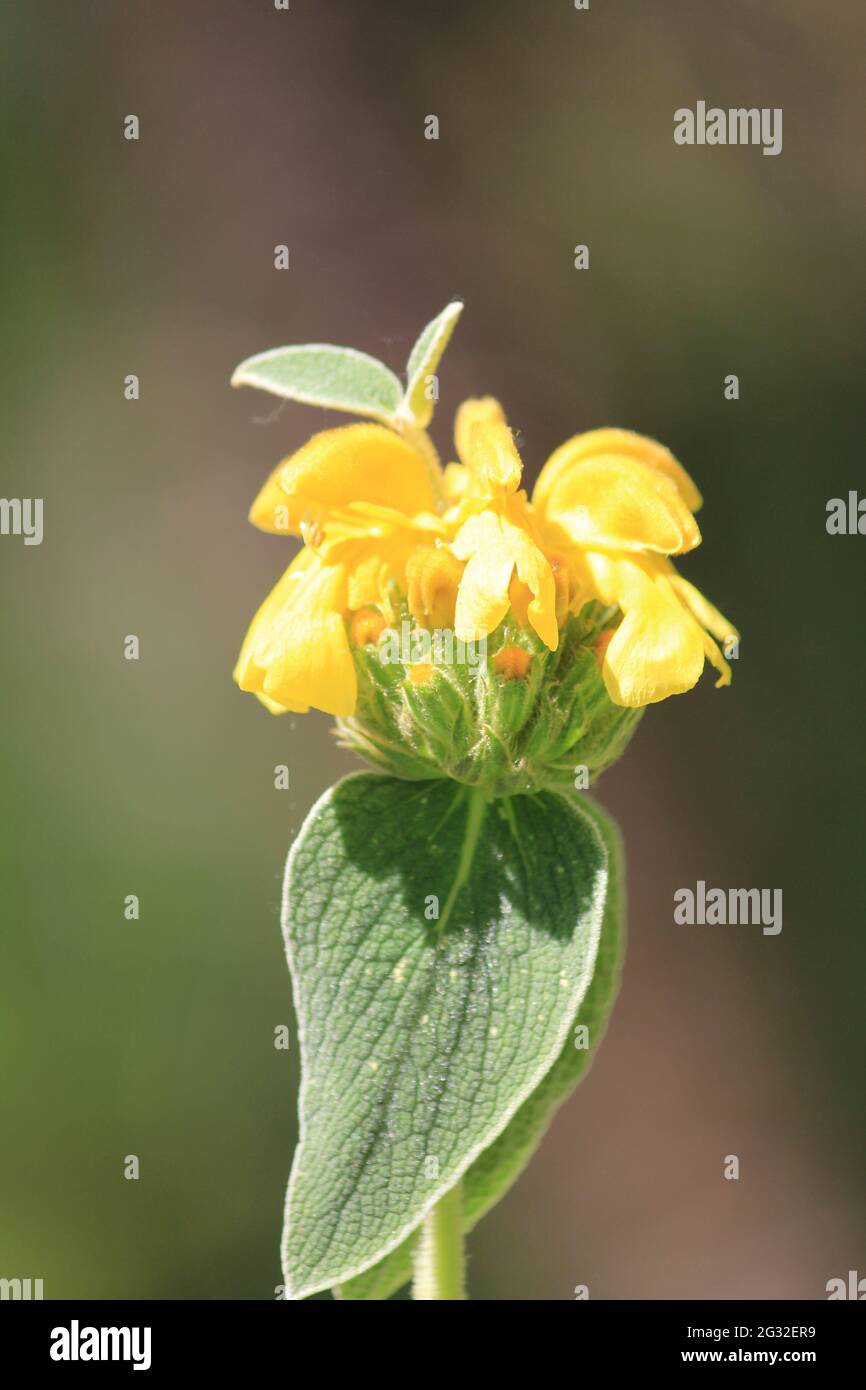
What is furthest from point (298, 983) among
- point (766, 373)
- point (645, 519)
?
point (766, 373)

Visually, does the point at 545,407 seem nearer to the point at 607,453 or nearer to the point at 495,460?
the point at 607,453

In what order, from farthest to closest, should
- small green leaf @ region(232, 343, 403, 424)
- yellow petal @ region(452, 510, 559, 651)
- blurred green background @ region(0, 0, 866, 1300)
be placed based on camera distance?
1. blurred green background @ region(0, 0, 866, 1300)
2. small green leaf @ region(232, 343, 403, 424)
3. yellow petal @ region(452, 510, 559, 651)

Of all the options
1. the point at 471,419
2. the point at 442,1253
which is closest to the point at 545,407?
the point at 471,419

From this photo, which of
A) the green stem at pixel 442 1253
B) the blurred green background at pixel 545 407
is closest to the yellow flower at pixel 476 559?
the green stem at pixel 442 1253

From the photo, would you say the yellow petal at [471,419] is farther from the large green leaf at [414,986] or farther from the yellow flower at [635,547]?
the large green leaf at [414,986]

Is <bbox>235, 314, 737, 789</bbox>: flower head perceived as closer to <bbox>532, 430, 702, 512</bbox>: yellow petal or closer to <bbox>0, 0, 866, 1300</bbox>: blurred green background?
<bbox>532, 430, 702, 512</bbox>: yellow petal

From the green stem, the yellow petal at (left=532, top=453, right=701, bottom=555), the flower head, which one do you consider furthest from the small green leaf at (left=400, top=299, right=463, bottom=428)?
the green stem
